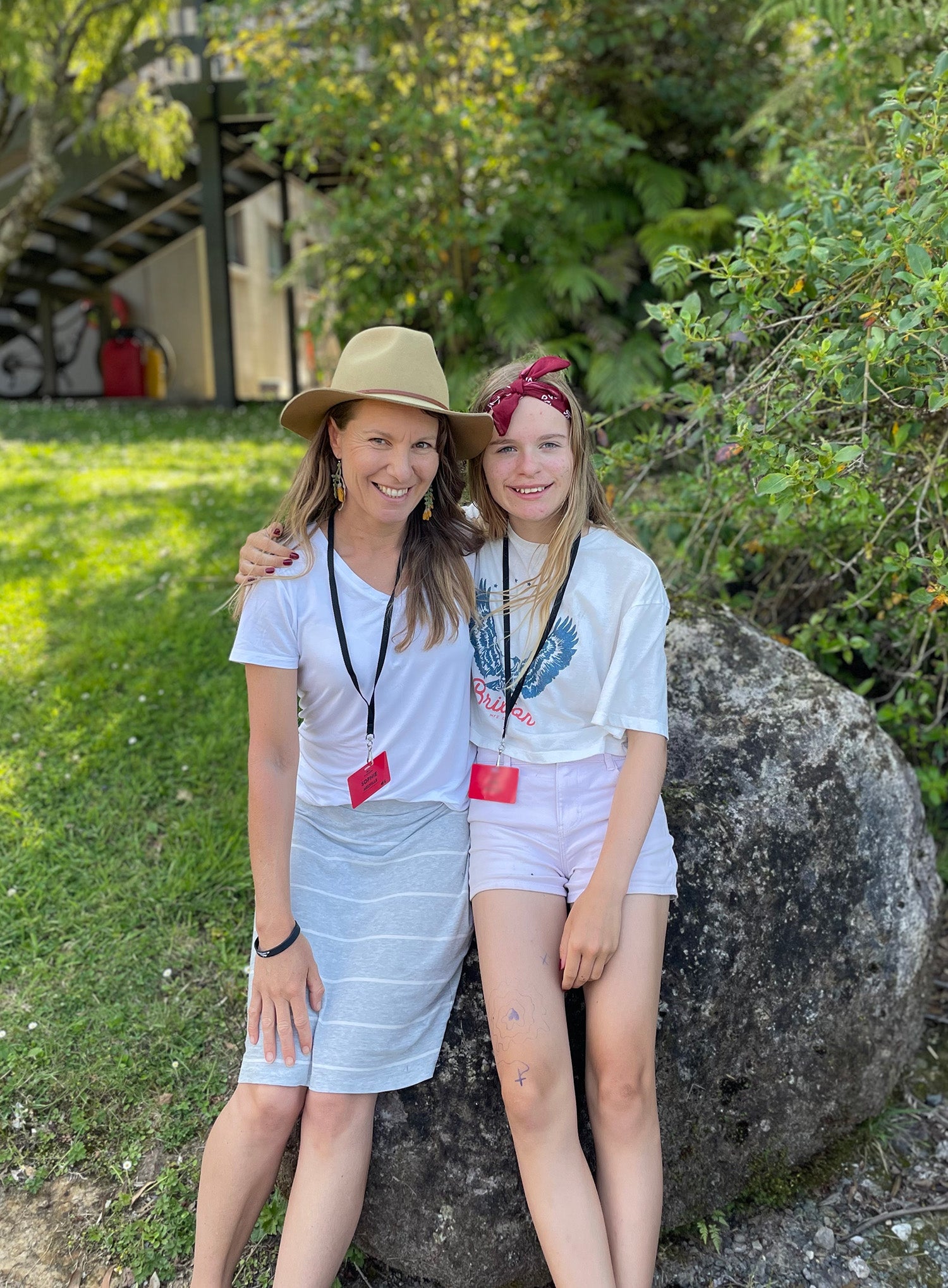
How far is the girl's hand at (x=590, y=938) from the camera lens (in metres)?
2.18

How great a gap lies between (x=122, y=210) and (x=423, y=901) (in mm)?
13059

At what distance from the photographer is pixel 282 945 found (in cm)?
225

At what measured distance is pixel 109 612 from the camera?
4812 mm

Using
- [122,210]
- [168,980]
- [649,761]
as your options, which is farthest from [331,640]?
[122,210]

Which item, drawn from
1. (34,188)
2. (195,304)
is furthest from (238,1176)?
(195,304)

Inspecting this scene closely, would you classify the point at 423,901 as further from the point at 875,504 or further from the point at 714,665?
the point at 875,504

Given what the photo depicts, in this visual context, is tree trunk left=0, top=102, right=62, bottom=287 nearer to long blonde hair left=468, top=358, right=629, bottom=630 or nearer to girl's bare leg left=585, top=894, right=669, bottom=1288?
long blonde hair left=468, top=358, right=629, bottom=630

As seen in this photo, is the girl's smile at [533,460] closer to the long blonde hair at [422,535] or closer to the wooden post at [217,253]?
the long blonde hair at [422,535]

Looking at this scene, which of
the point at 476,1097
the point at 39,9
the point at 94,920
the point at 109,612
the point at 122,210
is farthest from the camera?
the point at 122,210

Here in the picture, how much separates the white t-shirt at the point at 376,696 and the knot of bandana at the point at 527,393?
1.66 feet

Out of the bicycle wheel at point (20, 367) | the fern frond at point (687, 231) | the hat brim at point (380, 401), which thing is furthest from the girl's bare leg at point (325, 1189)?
the bicycle wheel at point (20, 367)

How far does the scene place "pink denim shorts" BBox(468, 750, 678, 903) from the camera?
2312 mm

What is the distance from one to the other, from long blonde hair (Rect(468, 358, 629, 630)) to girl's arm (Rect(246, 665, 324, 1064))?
2.08 feet

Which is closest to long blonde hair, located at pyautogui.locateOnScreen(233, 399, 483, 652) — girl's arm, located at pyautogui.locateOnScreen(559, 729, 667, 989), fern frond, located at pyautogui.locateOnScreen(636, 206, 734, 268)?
girl's arm, located at pyautogui.locateOnScreen(559, 729, 667, 989)
